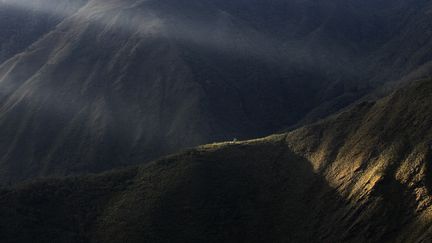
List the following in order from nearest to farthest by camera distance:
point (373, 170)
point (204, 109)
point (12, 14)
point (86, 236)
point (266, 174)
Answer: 1. point (373, 170)
2. point (86, 236)
3. point (266, 174)
4. point (204, 109)
5. point (12, 14)

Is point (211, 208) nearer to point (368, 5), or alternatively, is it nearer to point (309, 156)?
point (309, 156)

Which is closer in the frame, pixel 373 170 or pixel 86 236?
pixel 373 170

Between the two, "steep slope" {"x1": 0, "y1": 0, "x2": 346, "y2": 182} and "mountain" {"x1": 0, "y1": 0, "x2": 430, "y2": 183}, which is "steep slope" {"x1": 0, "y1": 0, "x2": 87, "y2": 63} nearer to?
"mountain" {"x1": 0, "y1": 0, "x2": 430, "y2": 183}

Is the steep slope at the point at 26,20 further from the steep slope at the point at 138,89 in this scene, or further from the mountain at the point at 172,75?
the steep slope at the point at 138,89

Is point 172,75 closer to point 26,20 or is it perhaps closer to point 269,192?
point 269,192

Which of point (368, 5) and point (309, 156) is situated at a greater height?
point (309, 156)

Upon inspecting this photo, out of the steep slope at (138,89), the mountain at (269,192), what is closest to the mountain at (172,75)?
the steep slope at (138,89)

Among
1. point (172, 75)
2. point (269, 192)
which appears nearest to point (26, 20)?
point (172, 75)

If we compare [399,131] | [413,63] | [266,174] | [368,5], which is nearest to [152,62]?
[413,63]

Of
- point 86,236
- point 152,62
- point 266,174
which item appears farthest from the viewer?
point 152,62
